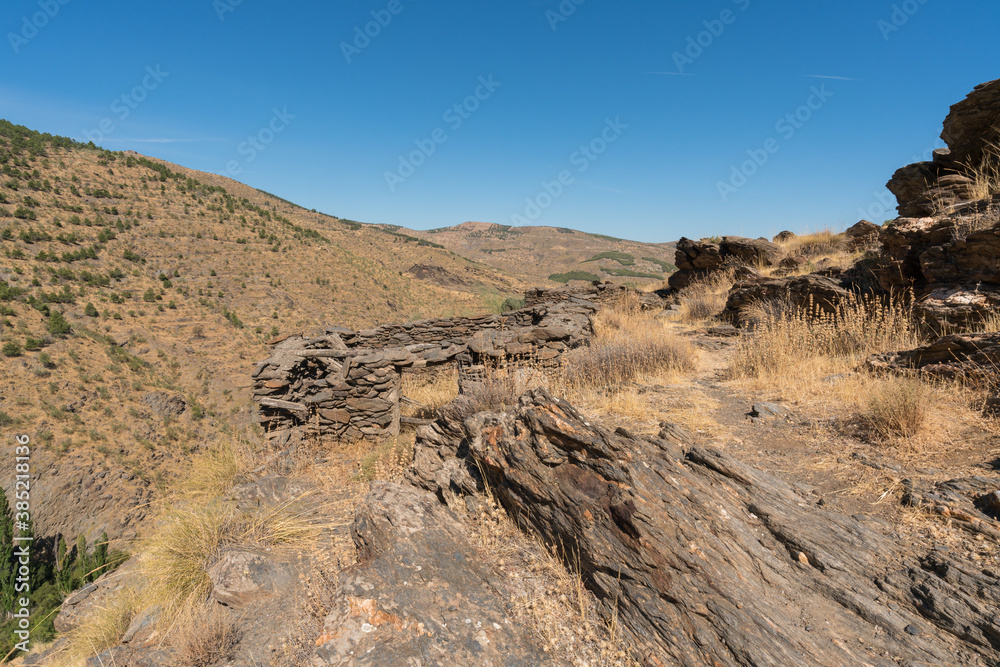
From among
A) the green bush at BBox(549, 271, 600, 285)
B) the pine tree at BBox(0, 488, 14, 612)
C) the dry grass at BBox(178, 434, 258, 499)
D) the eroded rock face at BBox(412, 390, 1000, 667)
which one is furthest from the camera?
the green bush at BBox(549, 271, 600, 285)

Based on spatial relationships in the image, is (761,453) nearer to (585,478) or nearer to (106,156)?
(585,478)

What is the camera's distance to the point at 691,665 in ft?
6.77

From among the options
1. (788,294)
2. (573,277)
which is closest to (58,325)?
(788,294)

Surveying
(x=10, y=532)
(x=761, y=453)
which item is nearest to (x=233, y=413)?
(x=10, y=532)

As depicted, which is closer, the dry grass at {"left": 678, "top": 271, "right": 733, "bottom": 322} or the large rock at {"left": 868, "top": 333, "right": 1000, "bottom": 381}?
the large rock at {"left": 868, "top": 333, "right": 1000, "bottom": 381}

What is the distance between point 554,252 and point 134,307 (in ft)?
252

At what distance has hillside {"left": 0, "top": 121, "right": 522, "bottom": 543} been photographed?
11703 millimetres

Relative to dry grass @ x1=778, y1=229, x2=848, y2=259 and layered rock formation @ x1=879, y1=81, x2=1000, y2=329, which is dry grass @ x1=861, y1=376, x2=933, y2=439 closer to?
layered rock formation @ x1=879, y1=81, x2=1000, y2=329

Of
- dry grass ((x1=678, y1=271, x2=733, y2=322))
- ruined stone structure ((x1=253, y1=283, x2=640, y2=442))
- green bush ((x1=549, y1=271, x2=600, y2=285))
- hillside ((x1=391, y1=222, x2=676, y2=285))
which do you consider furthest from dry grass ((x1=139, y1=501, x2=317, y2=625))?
green bush ((x1=549, y1=271, x2=600, y2=285))

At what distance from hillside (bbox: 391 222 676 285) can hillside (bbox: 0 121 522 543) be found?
34.8 m

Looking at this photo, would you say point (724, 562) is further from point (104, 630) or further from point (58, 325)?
point (58, 325)

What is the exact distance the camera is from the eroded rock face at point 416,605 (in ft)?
7.58

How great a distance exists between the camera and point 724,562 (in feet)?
7.87

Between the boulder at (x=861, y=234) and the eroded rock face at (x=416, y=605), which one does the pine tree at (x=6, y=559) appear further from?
the boulder at (x=861, y=234)
